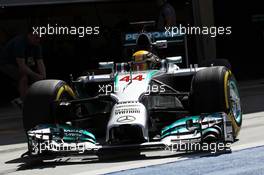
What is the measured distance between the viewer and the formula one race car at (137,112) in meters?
7.91

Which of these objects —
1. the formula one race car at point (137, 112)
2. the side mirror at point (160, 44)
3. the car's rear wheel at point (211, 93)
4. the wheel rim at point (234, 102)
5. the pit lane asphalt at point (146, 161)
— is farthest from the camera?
the side mirror at point (160, 44)

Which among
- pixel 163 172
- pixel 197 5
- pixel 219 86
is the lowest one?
pixel 163 172

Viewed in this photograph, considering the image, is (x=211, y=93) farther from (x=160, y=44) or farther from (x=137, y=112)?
(x=160, y=44)

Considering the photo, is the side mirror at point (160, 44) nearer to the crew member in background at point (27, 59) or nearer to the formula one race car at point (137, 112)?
the formula one race car at point (137, 112)

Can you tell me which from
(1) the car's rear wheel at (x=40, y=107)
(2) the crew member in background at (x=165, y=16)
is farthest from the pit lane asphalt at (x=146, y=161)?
(2) the crew member in background at (x=165, y=16)

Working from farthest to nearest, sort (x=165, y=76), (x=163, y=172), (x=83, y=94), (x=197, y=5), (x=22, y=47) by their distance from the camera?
(x=197, y=5), (x=22, y=47), (x=83, y=94), (x=165, y=76), (x=163, y=172)

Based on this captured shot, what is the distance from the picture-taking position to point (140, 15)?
17828mm

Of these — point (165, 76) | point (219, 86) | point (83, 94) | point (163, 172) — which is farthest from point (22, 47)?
point (163, 172)

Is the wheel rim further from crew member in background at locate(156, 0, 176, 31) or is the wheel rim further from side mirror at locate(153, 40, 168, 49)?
crew member in background at locate(156, 0, 176, 31)

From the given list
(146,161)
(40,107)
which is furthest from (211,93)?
(40,107)

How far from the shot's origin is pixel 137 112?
795cm

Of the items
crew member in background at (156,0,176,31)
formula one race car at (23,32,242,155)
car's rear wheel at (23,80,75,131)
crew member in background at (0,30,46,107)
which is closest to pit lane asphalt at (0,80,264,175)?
formula one race car at (23,32,242,155)

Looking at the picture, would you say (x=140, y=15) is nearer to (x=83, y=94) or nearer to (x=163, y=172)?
(x=83, y=94)

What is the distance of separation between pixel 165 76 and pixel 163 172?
2379 millimetres
